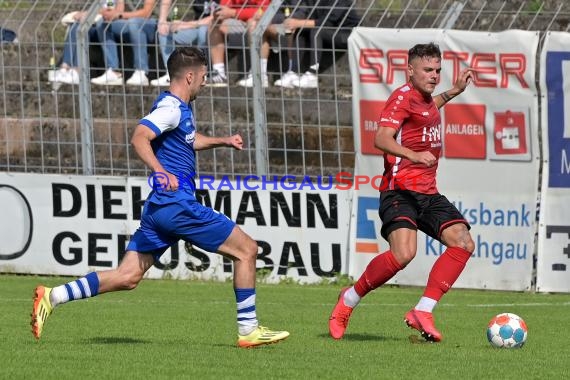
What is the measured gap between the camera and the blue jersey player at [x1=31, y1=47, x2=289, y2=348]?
8.72m

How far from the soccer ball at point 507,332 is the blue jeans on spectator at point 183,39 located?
6972 millimetres

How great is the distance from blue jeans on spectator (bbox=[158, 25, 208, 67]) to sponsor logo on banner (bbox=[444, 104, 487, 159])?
9.98ft

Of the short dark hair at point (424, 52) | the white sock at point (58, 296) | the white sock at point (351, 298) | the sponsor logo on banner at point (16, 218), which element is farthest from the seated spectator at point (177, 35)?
the white sock at point (58, 296)

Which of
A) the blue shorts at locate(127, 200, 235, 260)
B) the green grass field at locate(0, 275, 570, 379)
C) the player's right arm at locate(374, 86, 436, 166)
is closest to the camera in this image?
the green grass field at locate(0, 275, 570, 379)

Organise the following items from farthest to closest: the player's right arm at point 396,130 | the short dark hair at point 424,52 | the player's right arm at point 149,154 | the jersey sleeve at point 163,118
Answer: the short dark hair at point 424,52 < the player's right arm at point 396,130 < the jersey sleeve at point 163,118 < the player's right arm at point 149,154

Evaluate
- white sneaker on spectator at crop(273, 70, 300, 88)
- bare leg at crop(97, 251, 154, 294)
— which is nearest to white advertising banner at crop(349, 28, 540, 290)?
white sneaker on spectator at crop(273, 70, 300, 88)

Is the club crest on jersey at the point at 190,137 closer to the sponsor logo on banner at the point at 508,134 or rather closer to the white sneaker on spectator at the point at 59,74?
the sponsor logo on banner at the point at 508,134

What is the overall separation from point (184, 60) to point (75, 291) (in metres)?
1.71

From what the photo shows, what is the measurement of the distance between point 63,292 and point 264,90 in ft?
20.6

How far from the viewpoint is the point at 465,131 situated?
13.9 meters

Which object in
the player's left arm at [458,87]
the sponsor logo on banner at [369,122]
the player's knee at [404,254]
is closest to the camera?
the player's knee at [404,254]

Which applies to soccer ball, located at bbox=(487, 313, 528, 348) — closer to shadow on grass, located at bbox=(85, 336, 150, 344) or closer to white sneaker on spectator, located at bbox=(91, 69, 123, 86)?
shadow on grass, located at bbox=(85, 336, 150, 344)

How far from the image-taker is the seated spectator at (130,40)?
49.9ft

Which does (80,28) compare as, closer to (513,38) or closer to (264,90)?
(264,90)
